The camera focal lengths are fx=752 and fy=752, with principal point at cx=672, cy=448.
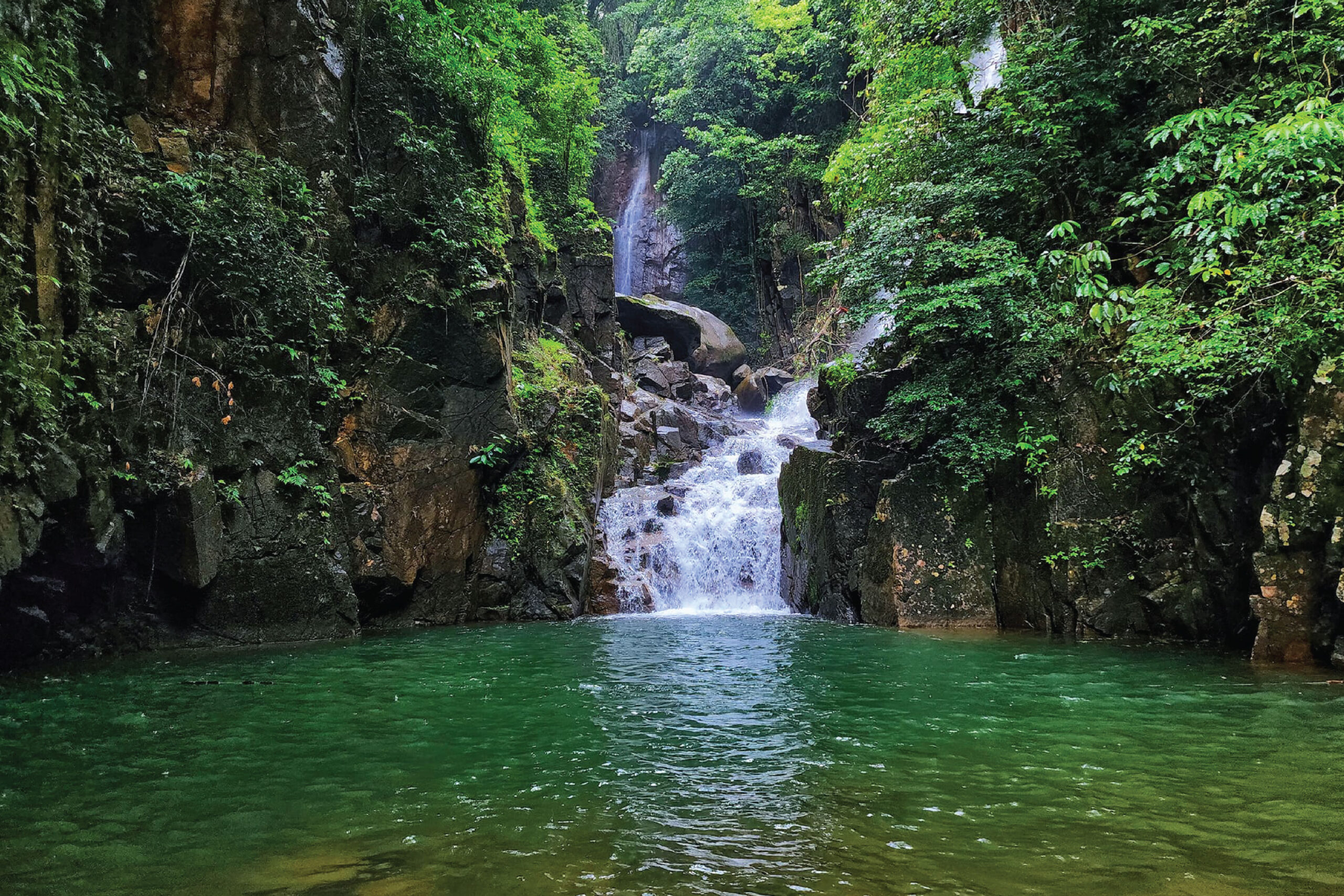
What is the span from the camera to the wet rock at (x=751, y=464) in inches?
796

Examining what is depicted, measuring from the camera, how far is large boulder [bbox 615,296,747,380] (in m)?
28.4

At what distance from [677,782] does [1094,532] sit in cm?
829

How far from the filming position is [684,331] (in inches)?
1131

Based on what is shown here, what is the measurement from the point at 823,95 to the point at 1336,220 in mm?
23733

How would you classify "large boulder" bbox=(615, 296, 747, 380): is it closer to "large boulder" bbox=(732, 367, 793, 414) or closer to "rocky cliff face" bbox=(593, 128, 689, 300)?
"large boulder" bbox=(732, 367, 793, 414)

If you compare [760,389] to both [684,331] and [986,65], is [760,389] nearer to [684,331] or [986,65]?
[684,331]

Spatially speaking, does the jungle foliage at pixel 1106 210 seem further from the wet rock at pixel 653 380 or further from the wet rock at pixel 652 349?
the wet rock at pixel 652 349

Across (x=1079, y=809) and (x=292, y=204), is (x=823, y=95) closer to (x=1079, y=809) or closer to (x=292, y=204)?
(x=292, y=204)

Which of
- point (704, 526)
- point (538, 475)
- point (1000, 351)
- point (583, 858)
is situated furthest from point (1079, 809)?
point (704, 526)

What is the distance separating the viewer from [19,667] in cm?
844

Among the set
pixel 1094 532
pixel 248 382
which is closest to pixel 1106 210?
pixel 1094 532

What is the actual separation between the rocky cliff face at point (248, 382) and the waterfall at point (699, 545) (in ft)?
6.18

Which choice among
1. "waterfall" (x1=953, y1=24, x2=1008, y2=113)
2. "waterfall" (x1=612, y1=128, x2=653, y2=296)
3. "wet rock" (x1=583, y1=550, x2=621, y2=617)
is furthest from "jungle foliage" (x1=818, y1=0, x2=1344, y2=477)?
"waterfall" (x1=612, y1=128, x2=653, y2=296)

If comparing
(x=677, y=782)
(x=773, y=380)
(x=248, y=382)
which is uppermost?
(x=773, y=380)
